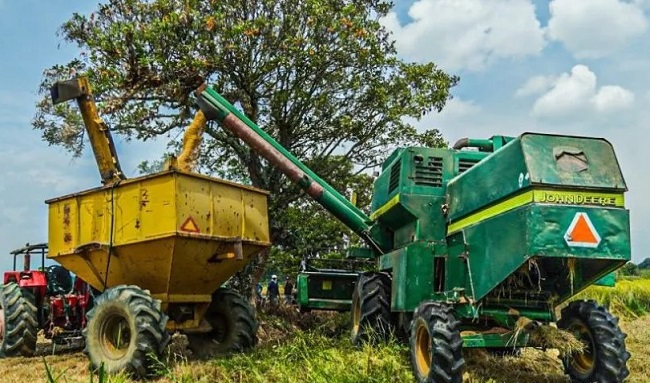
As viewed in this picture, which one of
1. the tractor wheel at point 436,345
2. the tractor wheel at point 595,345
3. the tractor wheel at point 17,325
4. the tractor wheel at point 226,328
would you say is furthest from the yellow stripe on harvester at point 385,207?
the tractor wheel at point 17,325

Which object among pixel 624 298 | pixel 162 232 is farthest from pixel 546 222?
pixel 624 298

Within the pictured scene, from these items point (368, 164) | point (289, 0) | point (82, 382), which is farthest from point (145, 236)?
point (368, 164)

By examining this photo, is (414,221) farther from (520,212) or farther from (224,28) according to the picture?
(224,28)

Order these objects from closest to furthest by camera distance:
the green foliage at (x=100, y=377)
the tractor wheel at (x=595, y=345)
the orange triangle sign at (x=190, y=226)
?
the green foliage at (x=100, y=377) < the tractor wheel at (x=595, y=345) < the orange triangle sign at (x=190, y=226)

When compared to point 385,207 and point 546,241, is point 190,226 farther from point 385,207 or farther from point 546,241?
point 546,241

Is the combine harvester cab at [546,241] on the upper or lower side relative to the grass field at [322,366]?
upper

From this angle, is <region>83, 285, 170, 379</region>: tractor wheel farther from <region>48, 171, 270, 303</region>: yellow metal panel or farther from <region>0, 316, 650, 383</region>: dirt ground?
<region>48, 171, 270, 303</region>: yellow metal panel

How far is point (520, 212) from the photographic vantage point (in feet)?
20.1

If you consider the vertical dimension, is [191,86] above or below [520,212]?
above

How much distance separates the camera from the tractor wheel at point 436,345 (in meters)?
6.10

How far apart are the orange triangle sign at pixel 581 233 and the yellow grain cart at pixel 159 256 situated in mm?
4120

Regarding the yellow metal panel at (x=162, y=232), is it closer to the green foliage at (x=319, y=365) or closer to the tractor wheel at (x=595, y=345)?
the green foliage at (x=319, y=365)

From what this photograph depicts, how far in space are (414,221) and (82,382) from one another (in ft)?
13.8

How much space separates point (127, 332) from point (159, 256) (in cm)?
98
